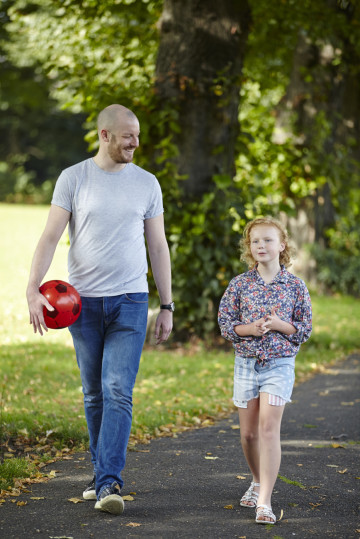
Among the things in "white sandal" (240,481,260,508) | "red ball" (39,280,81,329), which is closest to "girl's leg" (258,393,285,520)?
"white sandal" (240,481,260,508)

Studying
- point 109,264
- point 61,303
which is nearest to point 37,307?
point 61,303

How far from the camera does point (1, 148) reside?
164 feet

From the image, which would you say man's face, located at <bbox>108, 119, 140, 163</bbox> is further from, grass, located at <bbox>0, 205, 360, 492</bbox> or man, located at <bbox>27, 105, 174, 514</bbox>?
grass, located at <bbox>0, 205, 360, 492</bbox>

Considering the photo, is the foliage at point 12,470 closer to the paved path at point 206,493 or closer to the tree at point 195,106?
the paved path at point 206,493

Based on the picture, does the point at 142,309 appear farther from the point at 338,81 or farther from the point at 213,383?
the point at 338,81

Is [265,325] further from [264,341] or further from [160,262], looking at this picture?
[160,262]

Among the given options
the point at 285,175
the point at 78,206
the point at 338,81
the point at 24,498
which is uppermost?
the point at 338,81

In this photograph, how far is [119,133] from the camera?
13.8ft

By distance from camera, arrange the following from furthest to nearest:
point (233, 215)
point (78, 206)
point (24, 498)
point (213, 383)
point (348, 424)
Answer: point (233, 215) < point (213, 383) < point (348, 424) < point (24, 498) < point (78, 206)

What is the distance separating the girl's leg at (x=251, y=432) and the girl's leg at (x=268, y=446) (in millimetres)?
132

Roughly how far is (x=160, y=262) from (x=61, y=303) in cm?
74

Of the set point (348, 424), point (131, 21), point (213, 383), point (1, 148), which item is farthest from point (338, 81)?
point (1, 148)

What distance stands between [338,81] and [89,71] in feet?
19.5

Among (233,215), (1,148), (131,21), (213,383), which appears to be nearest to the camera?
(213,383)
